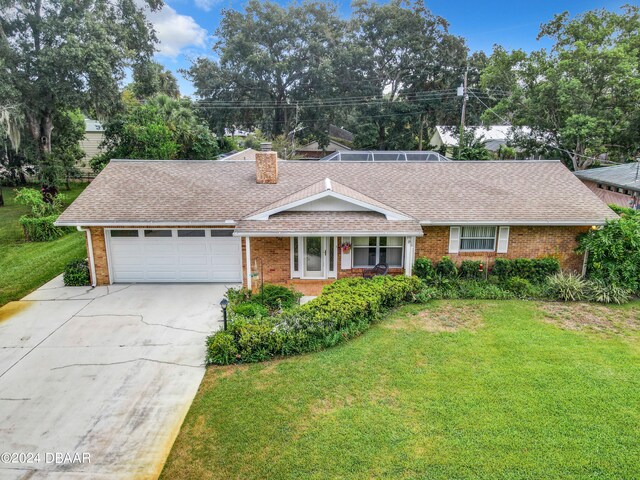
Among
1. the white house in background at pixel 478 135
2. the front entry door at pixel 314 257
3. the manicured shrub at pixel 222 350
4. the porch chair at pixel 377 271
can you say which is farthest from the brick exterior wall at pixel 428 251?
the white house in background at pixel 478 135

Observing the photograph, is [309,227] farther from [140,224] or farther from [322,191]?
[140,224]

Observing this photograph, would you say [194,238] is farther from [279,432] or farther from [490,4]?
[490,4]

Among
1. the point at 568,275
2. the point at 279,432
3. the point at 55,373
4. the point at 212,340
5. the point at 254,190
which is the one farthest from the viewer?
the point at 254,190

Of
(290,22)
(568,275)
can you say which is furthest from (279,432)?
(290,22)

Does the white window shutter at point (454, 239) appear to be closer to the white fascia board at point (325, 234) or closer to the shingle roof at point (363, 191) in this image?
the shingle roof at point (363, 191)

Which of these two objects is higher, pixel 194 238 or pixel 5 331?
pixel 194 238

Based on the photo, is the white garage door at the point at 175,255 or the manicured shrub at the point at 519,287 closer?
the manicured shrub at the point at 519,287

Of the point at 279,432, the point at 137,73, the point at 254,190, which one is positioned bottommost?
the point at 279,432

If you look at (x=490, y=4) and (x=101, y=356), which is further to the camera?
(x=490, y=4)
